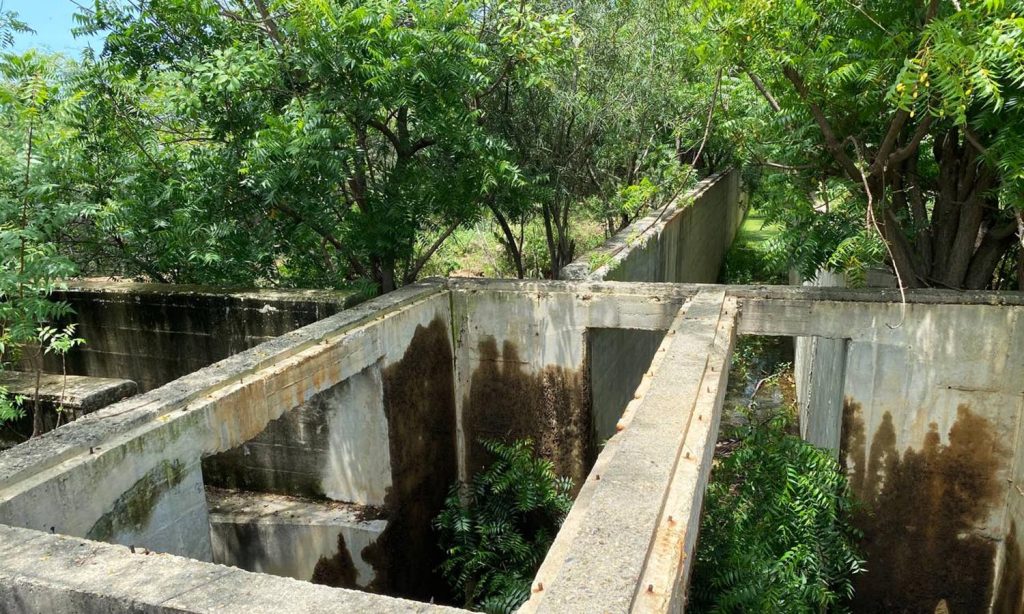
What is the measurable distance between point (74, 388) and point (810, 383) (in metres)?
7.28

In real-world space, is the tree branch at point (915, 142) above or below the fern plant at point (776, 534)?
above

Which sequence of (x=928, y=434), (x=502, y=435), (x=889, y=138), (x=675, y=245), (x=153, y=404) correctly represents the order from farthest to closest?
(x=675, y=245) → (x=502, y=435) → (x=928, y=434) → (x=889, y=138) → (x=153, y=404)

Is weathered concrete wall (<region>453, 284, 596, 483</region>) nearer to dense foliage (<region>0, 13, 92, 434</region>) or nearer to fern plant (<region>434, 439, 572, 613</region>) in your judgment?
fern plant (<region>434, 439, 572, 613</region>)

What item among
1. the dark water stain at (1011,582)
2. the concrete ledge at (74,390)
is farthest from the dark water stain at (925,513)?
the concrete ledge at (74,390)

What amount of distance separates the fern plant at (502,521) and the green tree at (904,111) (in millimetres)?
3150

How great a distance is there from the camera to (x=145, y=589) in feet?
7.36

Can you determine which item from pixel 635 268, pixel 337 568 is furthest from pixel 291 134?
pixel 635 268

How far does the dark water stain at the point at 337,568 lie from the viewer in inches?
237

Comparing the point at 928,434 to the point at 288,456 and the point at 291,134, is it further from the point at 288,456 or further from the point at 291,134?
the point at 291,134

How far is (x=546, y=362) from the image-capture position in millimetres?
6508

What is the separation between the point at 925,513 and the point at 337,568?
4933 mm

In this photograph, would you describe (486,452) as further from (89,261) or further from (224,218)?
(89,261)

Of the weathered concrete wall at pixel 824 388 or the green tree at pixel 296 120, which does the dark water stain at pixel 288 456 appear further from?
the weathered concrete wall at pixel 824 388

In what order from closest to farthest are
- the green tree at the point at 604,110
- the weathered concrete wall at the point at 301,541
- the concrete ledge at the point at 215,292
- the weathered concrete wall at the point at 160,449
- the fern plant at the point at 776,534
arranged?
the weathered concrete wall at the point at 160,449
the fern plant at the point at 776,534
the weathered concrete wall at the point at 301,541
the concrete ledge at the point at 215,292
the green tree at the point at 604,110
